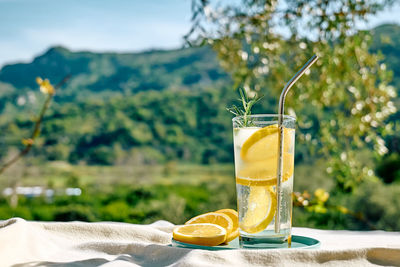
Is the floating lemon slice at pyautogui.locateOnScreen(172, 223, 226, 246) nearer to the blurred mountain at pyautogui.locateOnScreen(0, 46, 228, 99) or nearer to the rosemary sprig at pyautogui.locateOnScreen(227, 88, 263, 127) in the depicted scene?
the rosemary sprig at pyautogui.locateOnScreen(227, 88, 263, 127)

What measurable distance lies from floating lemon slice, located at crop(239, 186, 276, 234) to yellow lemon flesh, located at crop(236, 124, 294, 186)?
0.02m

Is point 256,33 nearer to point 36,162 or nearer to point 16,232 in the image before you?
point 16,232

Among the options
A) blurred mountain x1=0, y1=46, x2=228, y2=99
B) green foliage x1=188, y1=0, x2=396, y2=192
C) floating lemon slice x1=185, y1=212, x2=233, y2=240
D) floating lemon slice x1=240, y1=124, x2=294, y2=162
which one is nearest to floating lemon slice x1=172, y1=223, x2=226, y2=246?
floating lemon slice x1=185, y1=212, x2=233, y2=240

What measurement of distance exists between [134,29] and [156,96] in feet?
48.9

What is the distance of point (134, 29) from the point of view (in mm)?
46438

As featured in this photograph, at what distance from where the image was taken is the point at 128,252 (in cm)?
88

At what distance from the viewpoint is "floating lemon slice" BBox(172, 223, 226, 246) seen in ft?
3.01

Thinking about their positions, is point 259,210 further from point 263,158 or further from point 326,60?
point 326,60

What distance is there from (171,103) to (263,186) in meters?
32.9

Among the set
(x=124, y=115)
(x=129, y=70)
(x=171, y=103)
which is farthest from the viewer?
(x=129, y=70)

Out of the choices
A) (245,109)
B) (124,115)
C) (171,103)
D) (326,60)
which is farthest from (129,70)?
(245,109)

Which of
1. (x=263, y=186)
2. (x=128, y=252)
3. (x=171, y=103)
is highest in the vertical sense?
(x=171, y=103)

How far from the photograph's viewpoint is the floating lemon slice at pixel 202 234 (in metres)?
0.92

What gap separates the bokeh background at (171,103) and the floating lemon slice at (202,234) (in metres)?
0.80
